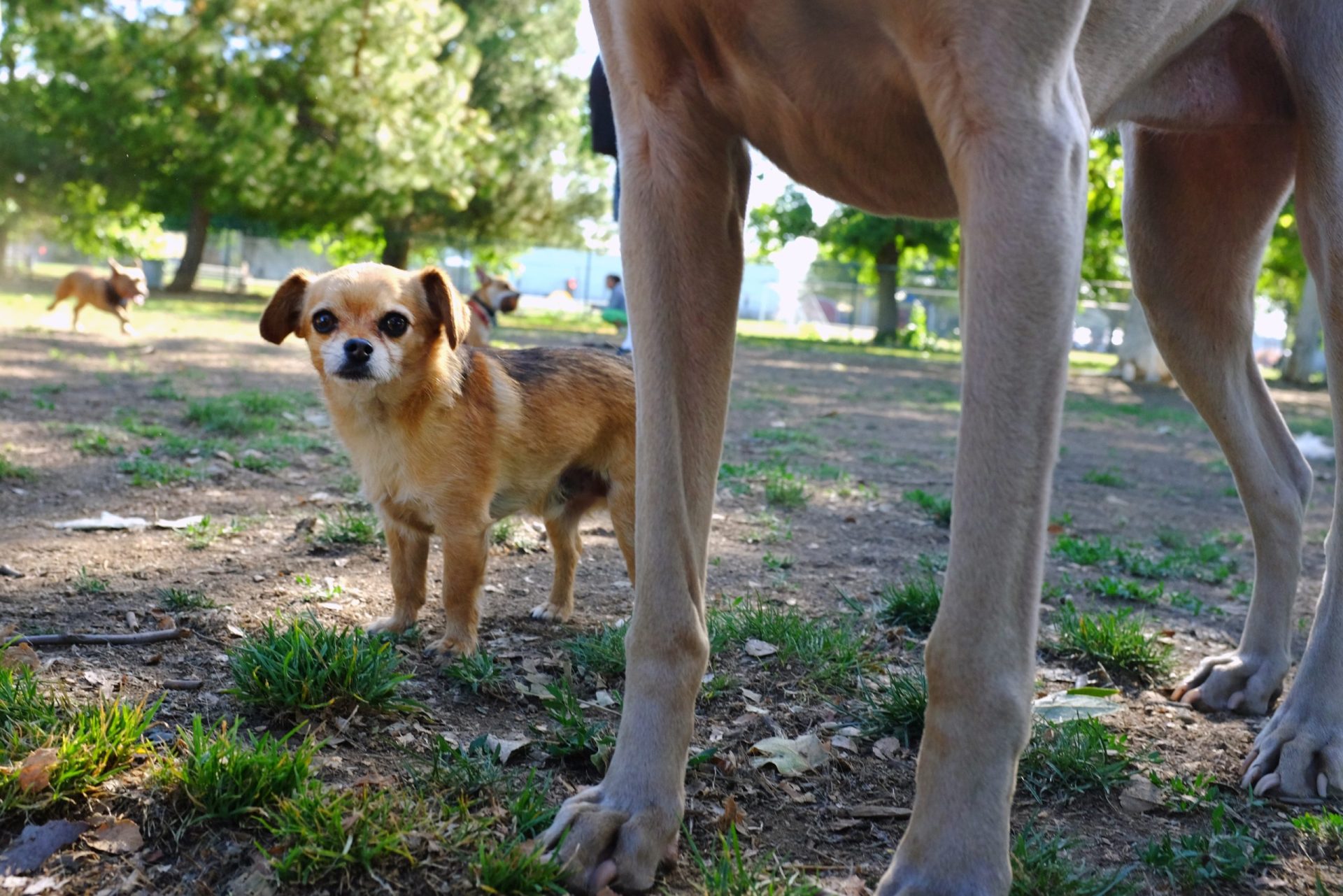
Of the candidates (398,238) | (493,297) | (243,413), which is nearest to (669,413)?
(243,413)

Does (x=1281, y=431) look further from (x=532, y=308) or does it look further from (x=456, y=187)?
(x=532, y=308)

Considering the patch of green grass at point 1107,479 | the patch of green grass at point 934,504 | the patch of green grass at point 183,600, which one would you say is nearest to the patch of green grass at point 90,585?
the patch of green grass at point 183,600

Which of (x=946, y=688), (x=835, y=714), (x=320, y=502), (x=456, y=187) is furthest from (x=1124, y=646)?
(x=456, y=187)

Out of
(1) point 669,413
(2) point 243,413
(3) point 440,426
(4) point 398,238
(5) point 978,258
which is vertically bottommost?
(2) point 243,413

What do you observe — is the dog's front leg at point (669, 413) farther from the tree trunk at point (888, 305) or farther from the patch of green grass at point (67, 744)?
the tree trunk at point (888, 305)

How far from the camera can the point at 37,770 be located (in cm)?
242

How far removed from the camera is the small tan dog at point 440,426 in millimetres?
3996

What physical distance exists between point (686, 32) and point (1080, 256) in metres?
0.94

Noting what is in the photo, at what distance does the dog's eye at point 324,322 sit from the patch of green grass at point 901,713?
220 cm

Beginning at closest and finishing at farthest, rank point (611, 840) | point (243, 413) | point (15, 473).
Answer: point (611, 840) → point (15, 473) → point (243, 413)

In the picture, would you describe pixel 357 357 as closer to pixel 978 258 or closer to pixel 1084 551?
pixel 978 258

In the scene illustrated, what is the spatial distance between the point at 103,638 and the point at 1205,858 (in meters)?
2.95

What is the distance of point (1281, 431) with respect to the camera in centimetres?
395

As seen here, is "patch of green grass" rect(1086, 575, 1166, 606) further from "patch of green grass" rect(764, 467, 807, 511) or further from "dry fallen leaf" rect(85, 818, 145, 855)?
"dry fallen leaf" rect(85, 818, 145, 855)
